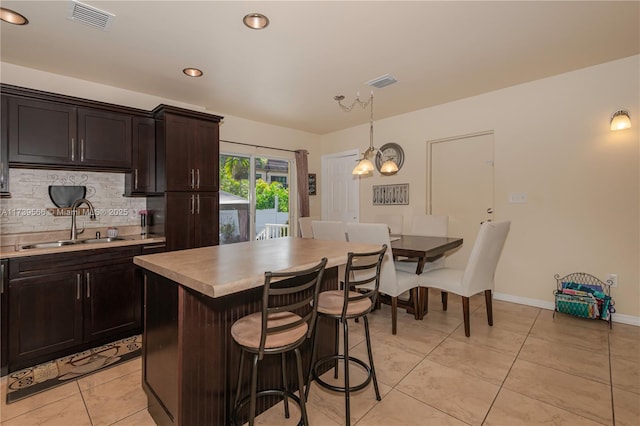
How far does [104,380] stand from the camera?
7.00ft

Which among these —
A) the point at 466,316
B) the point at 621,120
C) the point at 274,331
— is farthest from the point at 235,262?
the point at 621,120

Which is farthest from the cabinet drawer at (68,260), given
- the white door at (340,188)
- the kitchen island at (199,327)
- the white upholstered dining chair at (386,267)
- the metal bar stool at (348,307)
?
the white door at (340,188)

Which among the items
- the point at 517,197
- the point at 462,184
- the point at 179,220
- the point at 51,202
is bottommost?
the point at 179,220

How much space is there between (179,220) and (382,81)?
9.07 feet

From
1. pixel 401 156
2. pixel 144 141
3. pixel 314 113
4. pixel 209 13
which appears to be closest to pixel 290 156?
pixel 314 113

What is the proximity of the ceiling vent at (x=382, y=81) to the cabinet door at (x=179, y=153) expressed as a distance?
7.02 feet

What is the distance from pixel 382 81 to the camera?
334 cm

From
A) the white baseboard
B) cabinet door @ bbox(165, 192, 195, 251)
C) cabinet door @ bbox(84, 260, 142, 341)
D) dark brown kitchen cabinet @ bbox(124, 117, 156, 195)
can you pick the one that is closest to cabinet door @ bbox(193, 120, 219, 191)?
cabinet door @ bbox(165, 192, 195, 251)

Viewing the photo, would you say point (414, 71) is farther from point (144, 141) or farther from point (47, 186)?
point (47, 186)

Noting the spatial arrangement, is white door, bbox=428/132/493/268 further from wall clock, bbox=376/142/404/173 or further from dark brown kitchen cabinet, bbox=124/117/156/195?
dark brown kitchen cabinet, bbox=124/117/156/195

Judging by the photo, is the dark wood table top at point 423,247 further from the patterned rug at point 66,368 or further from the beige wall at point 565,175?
the patterned rug at point 66,368

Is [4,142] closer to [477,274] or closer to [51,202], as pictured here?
[51,202]

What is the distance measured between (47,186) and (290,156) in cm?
340

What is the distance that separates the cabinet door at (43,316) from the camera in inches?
88.8
